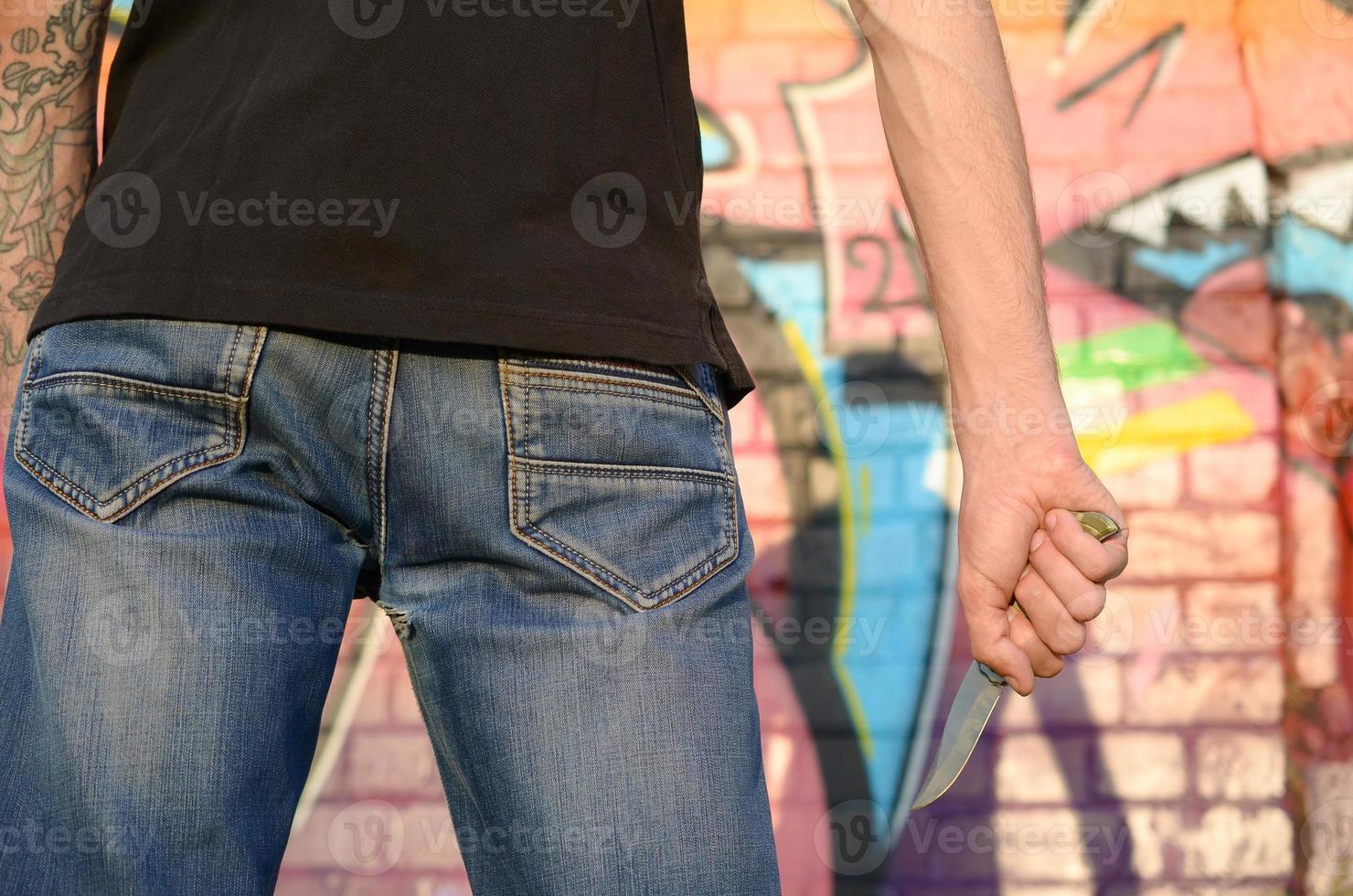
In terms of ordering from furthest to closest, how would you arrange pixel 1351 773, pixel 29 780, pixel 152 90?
1. pixel 1351 773
2. pixel 152 90
3. pixel 29 780

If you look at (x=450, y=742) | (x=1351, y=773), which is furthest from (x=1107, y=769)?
(x=450, y=742)

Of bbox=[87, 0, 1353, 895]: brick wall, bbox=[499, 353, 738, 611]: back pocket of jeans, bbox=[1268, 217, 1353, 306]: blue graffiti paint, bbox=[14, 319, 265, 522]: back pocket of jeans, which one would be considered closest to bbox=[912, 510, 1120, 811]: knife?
bbox=[499, 353, 738, 611]: back pocket of jeans

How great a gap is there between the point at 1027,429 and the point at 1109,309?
6.45 ft

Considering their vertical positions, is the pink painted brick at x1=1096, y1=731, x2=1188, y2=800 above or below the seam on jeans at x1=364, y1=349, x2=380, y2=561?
below

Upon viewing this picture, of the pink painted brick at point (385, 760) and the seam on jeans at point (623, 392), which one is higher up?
the seam on jeans at point (623, 392)

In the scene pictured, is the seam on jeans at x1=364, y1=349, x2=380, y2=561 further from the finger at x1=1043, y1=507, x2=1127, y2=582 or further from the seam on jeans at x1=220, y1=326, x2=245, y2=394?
the finger at x1=1043, y1=507, x2=1127, y2=582

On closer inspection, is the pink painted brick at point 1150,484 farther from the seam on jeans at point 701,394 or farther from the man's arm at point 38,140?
the man's arm at point 38,140

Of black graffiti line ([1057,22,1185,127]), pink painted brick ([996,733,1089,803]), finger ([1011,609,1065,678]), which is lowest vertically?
pink painted brick ([996,733,1089,803])

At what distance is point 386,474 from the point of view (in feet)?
2.59

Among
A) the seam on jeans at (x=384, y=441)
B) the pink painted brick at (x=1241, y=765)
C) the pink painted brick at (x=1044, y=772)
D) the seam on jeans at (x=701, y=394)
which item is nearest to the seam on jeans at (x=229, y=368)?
the seam on jeans at (x=384, y=441)

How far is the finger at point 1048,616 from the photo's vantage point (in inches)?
35.0

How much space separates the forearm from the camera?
91 cm

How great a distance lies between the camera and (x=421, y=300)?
778 millimetres

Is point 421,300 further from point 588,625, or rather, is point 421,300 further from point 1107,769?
point 1107,769
